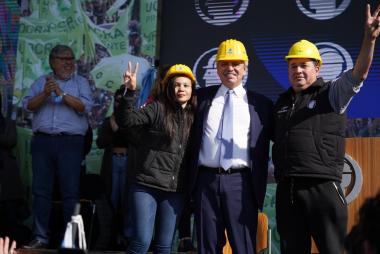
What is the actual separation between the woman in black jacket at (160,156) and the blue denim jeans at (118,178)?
2.05m

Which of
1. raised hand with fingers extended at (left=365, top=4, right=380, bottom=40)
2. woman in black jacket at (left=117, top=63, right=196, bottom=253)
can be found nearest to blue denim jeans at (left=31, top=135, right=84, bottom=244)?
woman in black jacket at (left=117, top=63, right=196, bottom=253)

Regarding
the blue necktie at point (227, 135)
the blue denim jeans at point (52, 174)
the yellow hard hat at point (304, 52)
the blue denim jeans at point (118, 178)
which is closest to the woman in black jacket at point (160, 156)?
the blue necktie at point (227, 135)

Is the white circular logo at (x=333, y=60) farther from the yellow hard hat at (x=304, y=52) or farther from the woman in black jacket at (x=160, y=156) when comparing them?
the woman in black jacket at (x=160, y=156)

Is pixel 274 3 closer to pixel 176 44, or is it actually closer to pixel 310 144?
pixel 176 44

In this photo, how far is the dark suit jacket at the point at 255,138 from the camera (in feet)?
14.3

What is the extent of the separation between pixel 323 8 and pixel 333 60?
0.54 metres

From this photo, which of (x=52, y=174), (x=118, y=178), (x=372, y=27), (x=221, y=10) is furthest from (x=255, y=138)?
(x=221, y=10)

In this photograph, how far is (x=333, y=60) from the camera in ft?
22.2

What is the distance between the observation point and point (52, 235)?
6.59 meters

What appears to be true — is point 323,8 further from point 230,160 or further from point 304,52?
point 230,160

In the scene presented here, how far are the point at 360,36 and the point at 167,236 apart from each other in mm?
3346

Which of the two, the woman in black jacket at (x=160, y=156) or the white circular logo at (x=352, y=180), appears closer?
the woman in black jacket at (x=160, y=156)

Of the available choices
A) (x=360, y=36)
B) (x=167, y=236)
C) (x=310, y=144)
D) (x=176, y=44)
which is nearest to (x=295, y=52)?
(x=310, y=144)

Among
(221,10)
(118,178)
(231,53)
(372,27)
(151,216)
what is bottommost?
(118,178)
